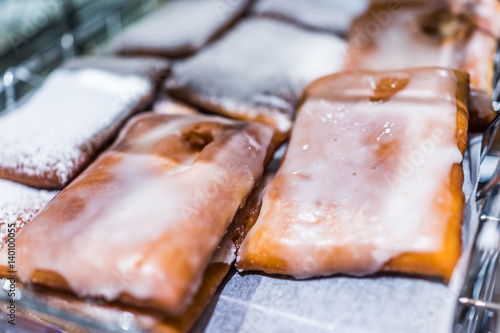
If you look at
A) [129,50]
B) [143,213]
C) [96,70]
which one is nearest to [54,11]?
[129,50]

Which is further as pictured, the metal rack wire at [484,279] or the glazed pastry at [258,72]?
the glazed pastry at [258,72]

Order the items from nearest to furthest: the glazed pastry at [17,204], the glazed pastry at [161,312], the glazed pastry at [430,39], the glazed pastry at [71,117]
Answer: the glazed pastry at [161,312] → the glazed pastry at [17,204] → the glazed pastry at [71,117] → the glazed pastry at [430,39]

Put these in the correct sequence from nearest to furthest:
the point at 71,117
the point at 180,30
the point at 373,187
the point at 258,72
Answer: the point at 373,187
the point at 71,117
the point at 258,72
the point at 180,30

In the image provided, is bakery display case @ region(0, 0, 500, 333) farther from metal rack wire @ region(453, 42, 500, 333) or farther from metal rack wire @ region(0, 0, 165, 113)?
metal rack wire @ region(0, 0, 165, 113)

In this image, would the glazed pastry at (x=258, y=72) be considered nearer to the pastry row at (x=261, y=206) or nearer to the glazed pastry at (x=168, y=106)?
the glazed pastry at (x=168, y=106)

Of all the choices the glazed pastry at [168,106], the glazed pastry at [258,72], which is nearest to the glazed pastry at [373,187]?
the glazed pastry at [258,72]

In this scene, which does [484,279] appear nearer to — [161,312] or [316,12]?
[161,312]

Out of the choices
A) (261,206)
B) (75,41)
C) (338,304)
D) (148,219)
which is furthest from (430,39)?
(75,41)
